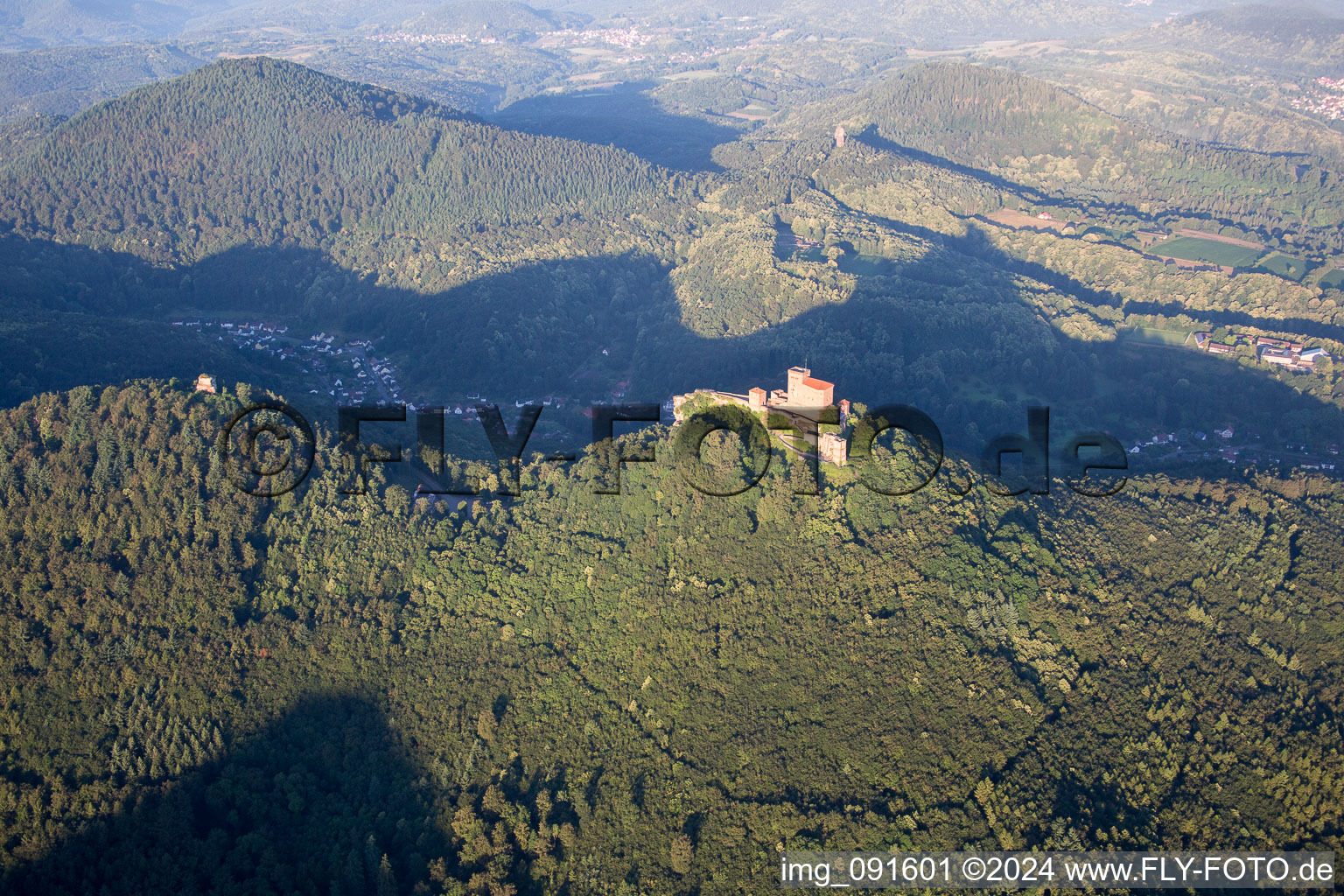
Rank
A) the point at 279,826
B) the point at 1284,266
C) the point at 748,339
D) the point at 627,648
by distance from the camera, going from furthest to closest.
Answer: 1. the point at 1284,266
2. the point at 748,339
3. the point at 627,648
4. the point at 279,826

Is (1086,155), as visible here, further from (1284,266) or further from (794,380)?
(794,380)

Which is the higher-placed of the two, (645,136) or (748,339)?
(645,136)

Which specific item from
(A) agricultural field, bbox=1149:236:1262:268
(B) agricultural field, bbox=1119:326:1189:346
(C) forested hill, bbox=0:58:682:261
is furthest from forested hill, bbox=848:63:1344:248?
(C) forested hill, bbox=0:58:682:261

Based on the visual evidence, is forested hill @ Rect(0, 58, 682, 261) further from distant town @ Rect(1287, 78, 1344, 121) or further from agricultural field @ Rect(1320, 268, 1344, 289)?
distant town @ Rect(1287, 78, 1344, 121)

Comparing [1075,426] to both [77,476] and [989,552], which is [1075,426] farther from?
[77,476]

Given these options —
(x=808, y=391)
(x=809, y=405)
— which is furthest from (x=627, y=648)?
(x=808, y=391)

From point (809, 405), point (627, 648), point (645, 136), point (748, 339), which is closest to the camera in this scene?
point (627, 648)

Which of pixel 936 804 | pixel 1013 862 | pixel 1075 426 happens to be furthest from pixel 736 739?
pixel 1075 426

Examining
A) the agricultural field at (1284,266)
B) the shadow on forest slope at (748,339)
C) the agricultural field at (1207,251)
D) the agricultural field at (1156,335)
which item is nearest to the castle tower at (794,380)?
the shadow on forest slope at (748,339)

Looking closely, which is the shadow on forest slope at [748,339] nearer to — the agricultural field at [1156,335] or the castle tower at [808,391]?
the agricultural field at [1156,335]
